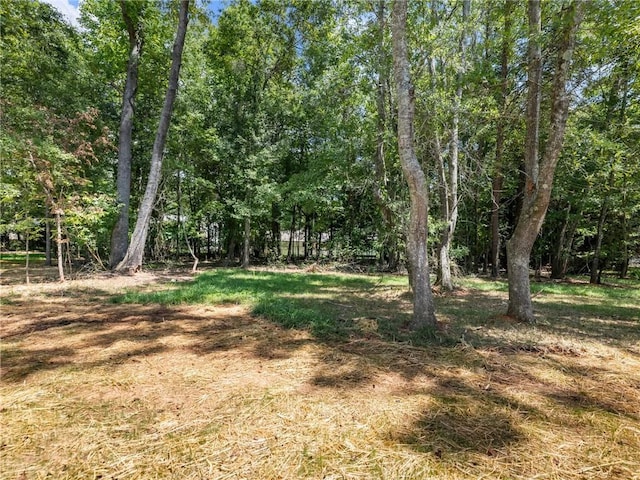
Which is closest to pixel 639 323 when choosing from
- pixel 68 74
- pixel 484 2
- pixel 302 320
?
pixel 302 320

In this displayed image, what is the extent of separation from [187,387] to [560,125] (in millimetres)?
5580

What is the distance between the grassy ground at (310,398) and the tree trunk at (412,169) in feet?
1.76

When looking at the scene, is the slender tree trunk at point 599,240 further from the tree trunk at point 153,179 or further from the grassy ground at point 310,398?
the tree trunk at point 153,179

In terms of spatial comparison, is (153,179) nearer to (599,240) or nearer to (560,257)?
(599,240)

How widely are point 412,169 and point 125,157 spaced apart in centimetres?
988

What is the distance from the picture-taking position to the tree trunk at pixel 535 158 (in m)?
4.41

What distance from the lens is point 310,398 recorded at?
7.52 ft

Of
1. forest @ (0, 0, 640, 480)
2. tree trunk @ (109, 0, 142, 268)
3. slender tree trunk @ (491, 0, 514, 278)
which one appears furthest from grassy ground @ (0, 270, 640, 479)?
tree trunk @ (109, 0, 142, 268)

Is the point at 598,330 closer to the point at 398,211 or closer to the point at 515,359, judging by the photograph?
the point at 515,359

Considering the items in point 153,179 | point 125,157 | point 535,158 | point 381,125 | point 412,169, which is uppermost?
point 381,125

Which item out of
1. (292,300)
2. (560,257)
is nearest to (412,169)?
(292,300)

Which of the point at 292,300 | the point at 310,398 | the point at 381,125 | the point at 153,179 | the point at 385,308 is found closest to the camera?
the point at 310,398

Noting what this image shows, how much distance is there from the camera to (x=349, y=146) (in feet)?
34.9

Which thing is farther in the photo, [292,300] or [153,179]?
[153,179]
